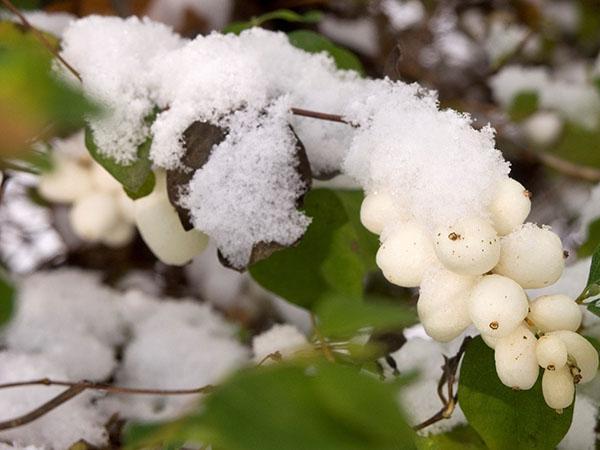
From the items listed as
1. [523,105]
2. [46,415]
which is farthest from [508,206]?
[523,105]

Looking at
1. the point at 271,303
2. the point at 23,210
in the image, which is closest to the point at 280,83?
the point at 271,303

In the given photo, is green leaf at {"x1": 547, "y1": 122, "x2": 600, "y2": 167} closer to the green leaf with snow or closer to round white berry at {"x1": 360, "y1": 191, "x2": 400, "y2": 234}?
round white berry at {"x1": 360, "y1": 191, "x2": 400, "y2": 234}

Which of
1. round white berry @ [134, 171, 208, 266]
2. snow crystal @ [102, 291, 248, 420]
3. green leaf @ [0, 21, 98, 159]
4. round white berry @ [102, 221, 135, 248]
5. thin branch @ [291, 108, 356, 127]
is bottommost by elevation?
snow crystal @ [102, 291, 248, 420]

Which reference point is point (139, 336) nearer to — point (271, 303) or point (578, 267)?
point (271, 303)

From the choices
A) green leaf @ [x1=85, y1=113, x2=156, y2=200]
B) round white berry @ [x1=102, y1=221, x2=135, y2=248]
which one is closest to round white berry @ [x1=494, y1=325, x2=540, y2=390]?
green leaf @ [x1=85, y1=113, x2=156, y2=200]

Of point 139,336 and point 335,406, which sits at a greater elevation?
point 335,406
